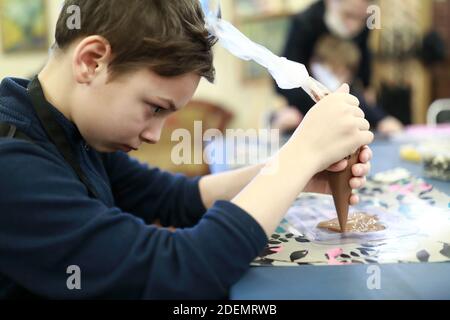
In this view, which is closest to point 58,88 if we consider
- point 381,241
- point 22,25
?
point 381,241

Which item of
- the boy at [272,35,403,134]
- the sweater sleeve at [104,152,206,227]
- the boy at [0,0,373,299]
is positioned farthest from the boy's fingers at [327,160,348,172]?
the boy at [272,35,403,134]

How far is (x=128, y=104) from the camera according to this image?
0.67 m

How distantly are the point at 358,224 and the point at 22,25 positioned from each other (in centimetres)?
257

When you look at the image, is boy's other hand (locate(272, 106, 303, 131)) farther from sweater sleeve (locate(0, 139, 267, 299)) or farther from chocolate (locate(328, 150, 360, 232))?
sweater sleeve (locate(0, 139, 267, 299))

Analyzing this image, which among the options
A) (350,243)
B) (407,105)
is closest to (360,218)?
(350,243)

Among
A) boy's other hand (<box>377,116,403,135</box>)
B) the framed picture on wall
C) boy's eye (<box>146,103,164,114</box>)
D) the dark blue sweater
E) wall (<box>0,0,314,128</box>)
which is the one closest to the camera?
the dark blue sweater

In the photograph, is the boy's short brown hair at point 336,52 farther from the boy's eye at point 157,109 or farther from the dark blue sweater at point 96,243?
the dark blue sweater at point 96,243

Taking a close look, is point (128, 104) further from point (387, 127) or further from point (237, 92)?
point (237, 92)

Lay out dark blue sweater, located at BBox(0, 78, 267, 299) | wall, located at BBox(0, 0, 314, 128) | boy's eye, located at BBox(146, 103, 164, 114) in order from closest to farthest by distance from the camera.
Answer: dark blue sweater, located at BBox(0, 78, 267, 299) → boy's eye, located at BBox(146, 103, 164, 114) → wall, located at BBox(0, 0, 314, 128)

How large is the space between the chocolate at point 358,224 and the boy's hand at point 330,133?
0.38ft

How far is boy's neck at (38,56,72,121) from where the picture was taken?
2.33 feet

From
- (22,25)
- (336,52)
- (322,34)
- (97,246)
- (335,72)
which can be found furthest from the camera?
(22,25)

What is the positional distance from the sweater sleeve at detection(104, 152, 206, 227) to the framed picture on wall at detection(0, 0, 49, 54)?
7.05 ft

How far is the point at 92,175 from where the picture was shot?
78 cm
